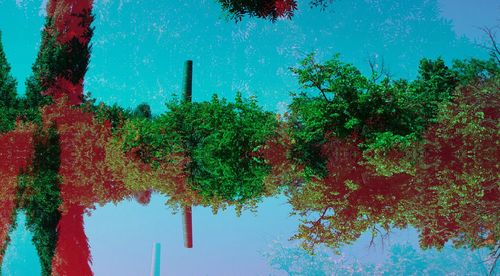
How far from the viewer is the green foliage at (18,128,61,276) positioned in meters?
18.9

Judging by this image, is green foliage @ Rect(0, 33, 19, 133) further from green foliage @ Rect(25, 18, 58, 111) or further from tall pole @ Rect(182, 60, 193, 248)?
tall pole @ Rect(182, 60, 193, 248)

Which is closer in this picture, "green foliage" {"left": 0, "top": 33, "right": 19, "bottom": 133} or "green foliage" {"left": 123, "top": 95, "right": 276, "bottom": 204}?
"green foliage" {"left": 123, "top": 95, "right": 276, "bottom": 204}

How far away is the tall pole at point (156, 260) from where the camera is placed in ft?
99.5

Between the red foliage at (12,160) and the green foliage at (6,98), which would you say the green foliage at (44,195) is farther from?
the green foliage at (6,98)

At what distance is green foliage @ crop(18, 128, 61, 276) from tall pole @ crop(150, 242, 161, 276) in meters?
11.2

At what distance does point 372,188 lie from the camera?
15727mm

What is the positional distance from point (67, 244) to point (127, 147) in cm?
582

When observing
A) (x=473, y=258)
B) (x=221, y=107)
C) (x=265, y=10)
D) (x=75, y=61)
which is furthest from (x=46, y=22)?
(x=473, y=258)

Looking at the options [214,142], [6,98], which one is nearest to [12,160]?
[6,98]

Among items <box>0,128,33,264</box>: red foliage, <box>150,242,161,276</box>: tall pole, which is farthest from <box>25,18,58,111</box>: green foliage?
<box>150,242,161,276</box>: tall pole

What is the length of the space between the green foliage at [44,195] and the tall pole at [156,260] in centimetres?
1119

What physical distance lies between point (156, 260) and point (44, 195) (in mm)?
13073

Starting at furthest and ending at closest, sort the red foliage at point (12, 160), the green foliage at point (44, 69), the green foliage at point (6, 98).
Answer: the green foliage at point (44, 69) → the green foliage at point (6, 98) → the red foliage at point (12, 160)

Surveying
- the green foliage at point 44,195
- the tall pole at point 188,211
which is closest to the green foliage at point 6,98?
the green foliage at point 44,195
